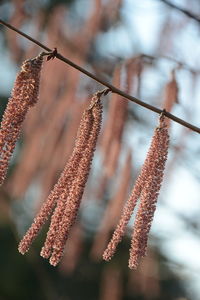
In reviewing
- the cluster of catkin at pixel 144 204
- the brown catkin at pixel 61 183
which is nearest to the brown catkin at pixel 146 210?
the cluster of catkin at pixel 144 204

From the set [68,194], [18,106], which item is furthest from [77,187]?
[18,106]

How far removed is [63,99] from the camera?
2025 millimetres

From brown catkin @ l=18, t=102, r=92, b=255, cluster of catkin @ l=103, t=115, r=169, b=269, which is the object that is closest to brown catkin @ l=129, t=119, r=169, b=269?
cluster of catkin @ l=103, t=115, r=169, b=269

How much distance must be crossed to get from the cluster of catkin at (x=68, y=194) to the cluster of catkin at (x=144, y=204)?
0.07 metres

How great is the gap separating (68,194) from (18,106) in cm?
14

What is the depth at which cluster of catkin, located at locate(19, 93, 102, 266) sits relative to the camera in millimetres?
986

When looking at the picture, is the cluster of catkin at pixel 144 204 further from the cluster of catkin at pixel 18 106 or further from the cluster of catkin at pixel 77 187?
the cluster of catkin at pixel 18 106

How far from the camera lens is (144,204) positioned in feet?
3.22

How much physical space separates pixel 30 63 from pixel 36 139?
3.56ft

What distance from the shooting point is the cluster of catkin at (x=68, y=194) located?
3.23ft

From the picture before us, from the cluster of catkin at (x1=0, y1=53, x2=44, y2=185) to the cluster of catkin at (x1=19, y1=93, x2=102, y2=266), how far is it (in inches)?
3.3

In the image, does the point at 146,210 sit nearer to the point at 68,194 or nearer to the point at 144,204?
the point at 144,204

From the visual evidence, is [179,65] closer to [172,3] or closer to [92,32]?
[172,3]

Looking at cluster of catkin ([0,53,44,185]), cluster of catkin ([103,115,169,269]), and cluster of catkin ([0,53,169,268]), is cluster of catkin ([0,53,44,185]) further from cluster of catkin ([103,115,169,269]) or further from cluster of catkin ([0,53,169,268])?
A: cluster of catkin ([103,115,169,269])
